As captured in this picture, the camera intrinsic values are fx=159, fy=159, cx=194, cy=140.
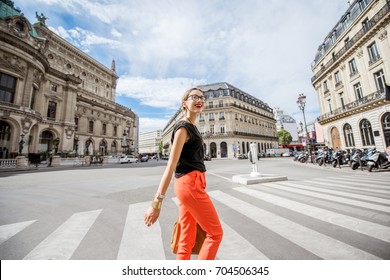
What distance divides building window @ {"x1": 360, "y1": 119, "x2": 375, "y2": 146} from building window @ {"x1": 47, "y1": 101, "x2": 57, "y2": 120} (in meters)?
44.2

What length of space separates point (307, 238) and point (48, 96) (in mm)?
37223

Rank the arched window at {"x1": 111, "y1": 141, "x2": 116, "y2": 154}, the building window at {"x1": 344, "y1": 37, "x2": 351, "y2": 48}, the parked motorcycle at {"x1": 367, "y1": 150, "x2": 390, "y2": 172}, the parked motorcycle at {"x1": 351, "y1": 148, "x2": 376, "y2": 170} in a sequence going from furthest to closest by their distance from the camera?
the arched window at {"x1": 111, "y1": 141, "x2": 116, "y2": 154}, the building window at {"x1": 344, "y1": 37, "x2": 351, "y2": 48}, the parked motorcycle at {"x1": 351, "y1": 148, "x2": 376, "y2": 170}, the parked motorcycle at {"x1": 367, "y1": 150, "x2": 390, "y2": 172}

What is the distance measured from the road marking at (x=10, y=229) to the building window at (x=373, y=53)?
2569 cm

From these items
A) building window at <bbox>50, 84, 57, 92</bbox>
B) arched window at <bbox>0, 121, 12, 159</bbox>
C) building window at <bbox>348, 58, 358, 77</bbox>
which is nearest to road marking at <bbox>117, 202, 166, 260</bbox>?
building window at <bbox>348, 58, 358, 77</bbox>

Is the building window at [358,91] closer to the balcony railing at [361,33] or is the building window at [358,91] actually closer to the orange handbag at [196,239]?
the balcony railing at [361,33]

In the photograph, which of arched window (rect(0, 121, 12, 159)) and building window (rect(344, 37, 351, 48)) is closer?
building window (rect(344, 37, 351, 48))

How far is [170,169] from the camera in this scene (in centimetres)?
129

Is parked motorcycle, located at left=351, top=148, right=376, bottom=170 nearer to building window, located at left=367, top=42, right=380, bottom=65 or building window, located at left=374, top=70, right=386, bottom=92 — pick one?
building window, located at left=374, top=70, right=386, bottom=92

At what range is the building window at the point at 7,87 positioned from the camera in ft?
62.8

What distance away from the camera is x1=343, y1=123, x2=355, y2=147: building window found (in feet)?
61.9

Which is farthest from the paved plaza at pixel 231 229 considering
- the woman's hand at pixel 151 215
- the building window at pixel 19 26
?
the building window at pixel 19 26

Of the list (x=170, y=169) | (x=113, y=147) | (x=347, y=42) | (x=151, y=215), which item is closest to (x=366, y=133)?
(x=347, y=42)
